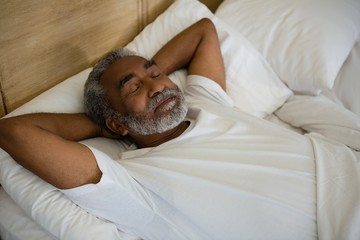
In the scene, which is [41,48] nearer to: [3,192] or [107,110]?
[107,110]

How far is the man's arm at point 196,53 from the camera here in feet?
4.26

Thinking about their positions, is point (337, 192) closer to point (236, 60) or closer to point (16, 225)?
point (236, 60)

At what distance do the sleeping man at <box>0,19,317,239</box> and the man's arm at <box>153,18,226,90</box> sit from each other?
0.20 ft

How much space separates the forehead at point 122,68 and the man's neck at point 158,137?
21 centimetres

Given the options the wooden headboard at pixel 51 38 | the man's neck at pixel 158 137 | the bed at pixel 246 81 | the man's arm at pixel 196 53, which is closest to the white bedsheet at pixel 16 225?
the bed at pixel 246 81

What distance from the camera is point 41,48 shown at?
1086 millimetres

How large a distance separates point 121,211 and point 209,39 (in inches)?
30.3

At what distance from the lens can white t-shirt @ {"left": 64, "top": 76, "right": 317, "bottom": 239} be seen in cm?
90

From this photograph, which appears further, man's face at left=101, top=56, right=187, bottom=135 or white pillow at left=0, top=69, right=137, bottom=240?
man's face at left=101, top=56, right=187, bottom=135

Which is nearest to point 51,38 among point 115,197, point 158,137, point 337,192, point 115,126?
point 115,126

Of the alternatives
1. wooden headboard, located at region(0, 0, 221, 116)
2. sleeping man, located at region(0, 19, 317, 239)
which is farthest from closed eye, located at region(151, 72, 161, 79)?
wooden headboard, located at region(0, 0, 221, 116)

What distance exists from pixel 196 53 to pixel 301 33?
1.52 feet

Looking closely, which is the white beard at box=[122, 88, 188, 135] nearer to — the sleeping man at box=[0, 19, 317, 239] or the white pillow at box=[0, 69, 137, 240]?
the sleeping man at box=[0, 19, 317, 239]

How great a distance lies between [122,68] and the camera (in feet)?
3.65
